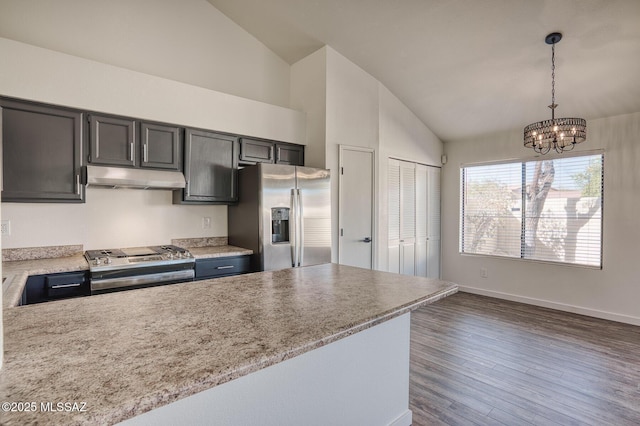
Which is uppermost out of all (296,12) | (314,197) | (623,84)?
(296,12)

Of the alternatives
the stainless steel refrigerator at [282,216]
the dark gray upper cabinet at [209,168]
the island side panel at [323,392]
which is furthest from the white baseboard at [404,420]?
the dark gray upper cabinet at [209,168]

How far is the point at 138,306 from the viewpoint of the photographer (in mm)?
1340

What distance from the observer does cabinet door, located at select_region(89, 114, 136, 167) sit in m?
2.71

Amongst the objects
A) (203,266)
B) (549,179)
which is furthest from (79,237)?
(549,179)

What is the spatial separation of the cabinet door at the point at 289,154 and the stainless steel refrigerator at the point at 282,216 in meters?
0.51

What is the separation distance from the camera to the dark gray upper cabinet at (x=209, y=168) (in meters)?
3.21

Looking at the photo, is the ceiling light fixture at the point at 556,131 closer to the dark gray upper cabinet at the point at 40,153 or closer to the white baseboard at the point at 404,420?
the white baseboard at the point at 404,420

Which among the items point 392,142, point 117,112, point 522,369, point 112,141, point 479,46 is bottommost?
point 522,369

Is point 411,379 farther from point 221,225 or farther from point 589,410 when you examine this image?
point 221,225

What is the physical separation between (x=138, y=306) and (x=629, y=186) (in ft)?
16.5

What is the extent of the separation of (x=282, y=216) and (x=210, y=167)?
0.87 meters

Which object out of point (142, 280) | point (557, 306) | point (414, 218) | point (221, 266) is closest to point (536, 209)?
point (557, 306)

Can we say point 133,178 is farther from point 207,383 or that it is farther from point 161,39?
point 207,383

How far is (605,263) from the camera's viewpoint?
3996mm
